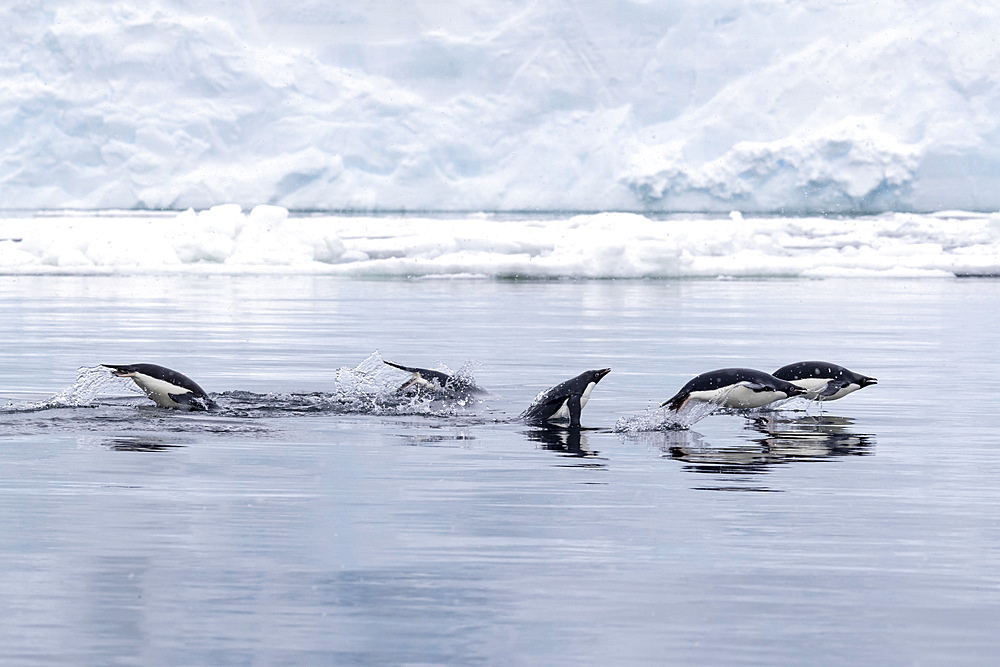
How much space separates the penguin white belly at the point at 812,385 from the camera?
12.1 m

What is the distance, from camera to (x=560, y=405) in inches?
428

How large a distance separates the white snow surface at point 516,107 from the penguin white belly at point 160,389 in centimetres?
4744

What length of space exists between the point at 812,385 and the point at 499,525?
6.31 m

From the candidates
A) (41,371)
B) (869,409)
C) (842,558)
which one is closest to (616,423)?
(869,409)

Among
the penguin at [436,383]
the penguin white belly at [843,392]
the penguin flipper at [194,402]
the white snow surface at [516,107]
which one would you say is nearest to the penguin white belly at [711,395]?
the penguin white belly at [843,392]

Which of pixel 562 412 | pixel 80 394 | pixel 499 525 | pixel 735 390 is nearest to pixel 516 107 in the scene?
pixel 80 394

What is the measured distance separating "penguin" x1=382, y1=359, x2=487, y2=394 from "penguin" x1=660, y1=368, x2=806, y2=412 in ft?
6.00


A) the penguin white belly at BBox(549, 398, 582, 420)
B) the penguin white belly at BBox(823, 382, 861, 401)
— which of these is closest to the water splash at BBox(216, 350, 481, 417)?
the penguin white belly at BBox(549, 398, 582, 420)

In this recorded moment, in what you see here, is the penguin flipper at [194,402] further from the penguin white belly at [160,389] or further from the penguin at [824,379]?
the penguin at [824,379]

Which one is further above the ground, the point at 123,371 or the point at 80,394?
the point at 123,371

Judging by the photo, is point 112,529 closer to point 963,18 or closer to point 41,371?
point 41,371

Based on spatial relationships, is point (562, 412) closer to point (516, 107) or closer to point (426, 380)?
point (426, 380)

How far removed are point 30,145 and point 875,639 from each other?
58.0 metres

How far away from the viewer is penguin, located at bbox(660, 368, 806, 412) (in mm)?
10992
